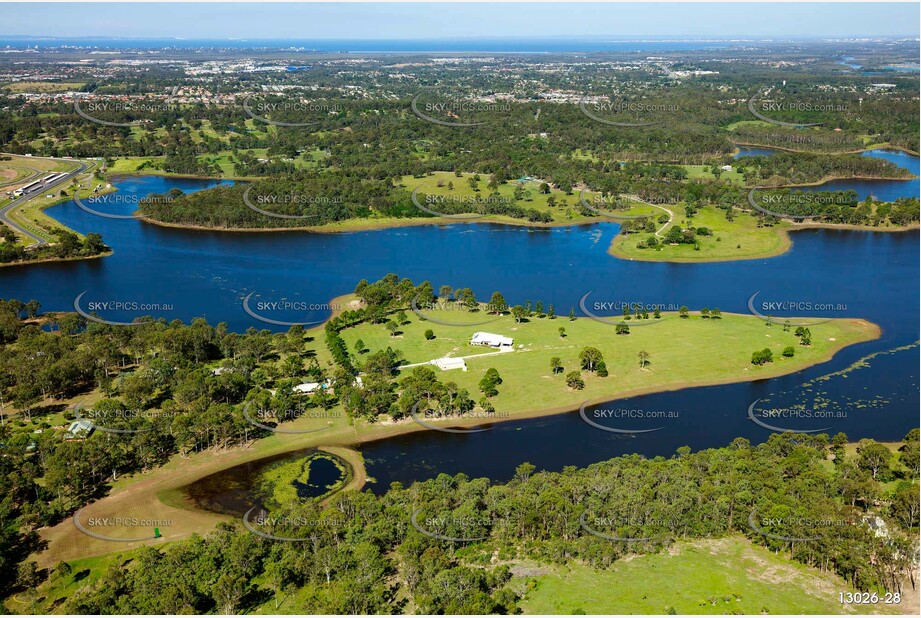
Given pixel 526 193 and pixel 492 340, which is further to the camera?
pixel 526 193

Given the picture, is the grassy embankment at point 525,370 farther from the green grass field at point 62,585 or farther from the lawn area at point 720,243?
the lawn area at point 720,243

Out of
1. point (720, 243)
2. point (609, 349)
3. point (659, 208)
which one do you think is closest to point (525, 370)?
point (609, 349)

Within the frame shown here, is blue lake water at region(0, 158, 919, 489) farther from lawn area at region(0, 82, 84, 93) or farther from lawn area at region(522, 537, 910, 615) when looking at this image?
lawn area at region(0, 82, 84, 93)

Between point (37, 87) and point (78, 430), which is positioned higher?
point (37, 87)

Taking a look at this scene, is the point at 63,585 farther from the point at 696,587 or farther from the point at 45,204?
the point at 45,204

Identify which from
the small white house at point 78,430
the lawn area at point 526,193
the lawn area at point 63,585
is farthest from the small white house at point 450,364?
the lawn area at point 526,193

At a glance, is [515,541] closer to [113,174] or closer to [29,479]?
[29,479]

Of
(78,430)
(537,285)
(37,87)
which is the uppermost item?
(37,87)

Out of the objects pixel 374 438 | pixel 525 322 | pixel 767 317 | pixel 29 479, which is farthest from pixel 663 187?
pixel 29 479
